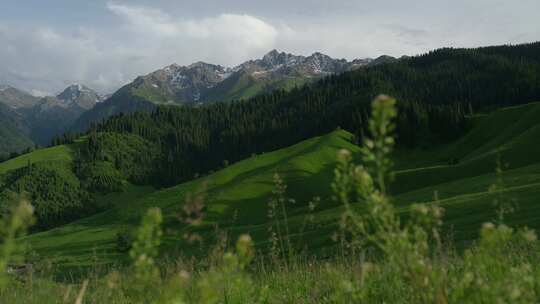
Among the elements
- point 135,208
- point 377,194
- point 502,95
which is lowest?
point 135,208

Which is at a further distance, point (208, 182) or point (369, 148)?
point (208, 182)

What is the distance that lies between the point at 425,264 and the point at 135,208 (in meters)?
134

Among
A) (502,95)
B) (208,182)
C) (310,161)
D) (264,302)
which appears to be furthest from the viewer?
(502,95)

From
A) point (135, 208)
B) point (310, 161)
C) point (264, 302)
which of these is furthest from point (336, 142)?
point (264, 302)

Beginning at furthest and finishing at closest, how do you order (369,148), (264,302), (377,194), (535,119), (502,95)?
(502,95) < (535,119) < (264,302) < (377,194) < (369,148)

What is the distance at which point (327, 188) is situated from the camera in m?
114

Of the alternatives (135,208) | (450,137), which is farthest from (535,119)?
(135,208)

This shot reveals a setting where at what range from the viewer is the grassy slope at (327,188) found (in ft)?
143

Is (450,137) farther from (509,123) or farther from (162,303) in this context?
(162,303)

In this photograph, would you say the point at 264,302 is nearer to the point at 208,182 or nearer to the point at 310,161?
the point at 208,182

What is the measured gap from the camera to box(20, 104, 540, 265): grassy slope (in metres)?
43.6

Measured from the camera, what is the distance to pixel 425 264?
3.24 metres

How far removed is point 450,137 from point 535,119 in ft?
103

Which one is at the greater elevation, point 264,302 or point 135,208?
point 264,302
